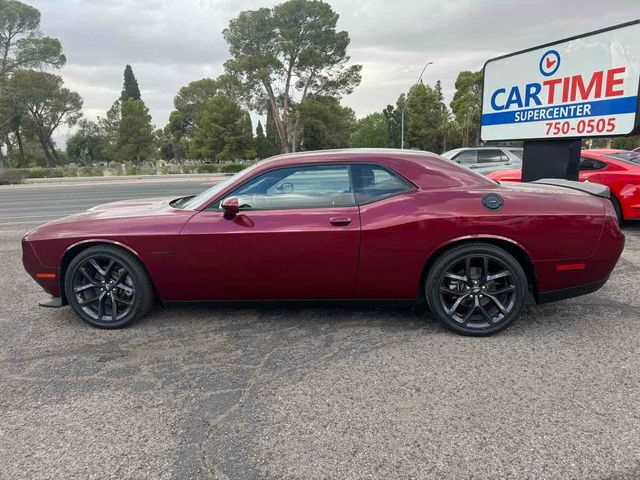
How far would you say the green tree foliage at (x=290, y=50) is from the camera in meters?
37.5

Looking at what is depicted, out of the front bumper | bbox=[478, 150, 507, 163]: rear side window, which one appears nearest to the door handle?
the front bumper

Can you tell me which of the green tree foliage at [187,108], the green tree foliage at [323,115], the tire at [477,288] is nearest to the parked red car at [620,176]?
the tire at [477,288]

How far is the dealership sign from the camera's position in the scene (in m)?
4.73

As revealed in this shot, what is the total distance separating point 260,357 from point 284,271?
2.21ft

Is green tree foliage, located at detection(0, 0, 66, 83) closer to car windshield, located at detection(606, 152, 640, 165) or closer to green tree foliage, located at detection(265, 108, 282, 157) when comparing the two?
green tree foliage, located at detection(265, 108, 282, 157)

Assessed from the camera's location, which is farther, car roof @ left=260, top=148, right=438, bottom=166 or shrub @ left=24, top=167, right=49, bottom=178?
shrub @ left=24, top=167, right=49, bottom=178

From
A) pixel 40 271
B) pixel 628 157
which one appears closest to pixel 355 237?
pixel 40 271

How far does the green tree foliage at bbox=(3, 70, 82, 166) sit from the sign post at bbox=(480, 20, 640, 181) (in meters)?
47.6

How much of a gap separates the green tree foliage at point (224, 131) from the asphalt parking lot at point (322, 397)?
44260 millimetres

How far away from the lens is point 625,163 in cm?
689

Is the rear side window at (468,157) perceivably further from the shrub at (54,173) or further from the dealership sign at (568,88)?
the shrub at (54,173)

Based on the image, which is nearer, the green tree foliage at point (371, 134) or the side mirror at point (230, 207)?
the side mirror at point (230, 207)

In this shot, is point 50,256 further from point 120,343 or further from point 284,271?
Result: point 284,271

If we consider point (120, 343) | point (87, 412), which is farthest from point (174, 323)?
point (87, 412)
